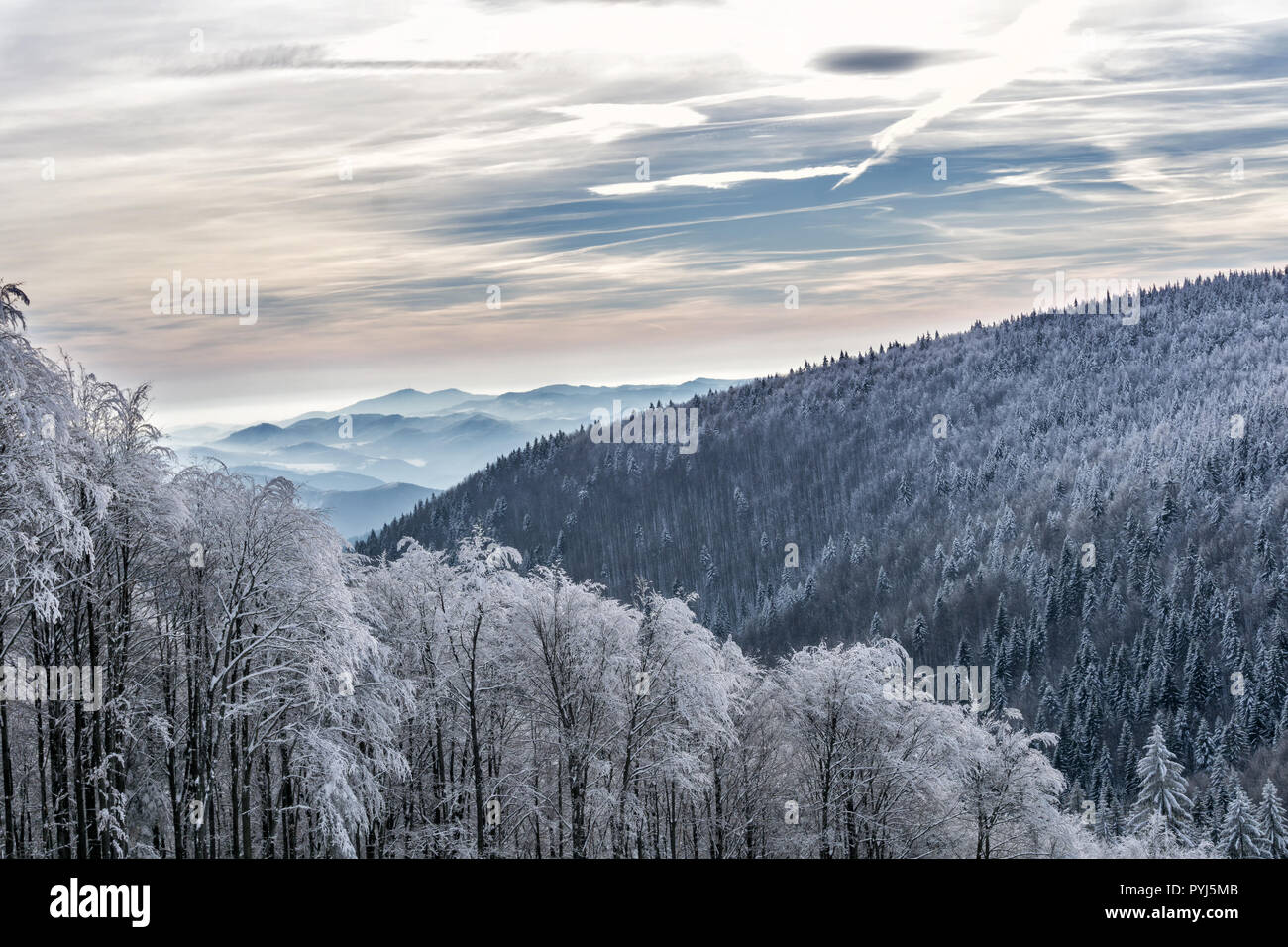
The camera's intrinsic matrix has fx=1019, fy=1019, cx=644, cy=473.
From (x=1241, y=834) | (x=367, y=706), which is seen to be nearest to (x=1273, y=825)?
(x=1241, y=834)

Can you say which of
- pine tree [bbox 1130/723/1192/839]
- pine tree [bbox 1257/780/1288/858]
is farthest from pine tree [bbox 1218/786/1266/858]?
pine tree [bbox 1257/780/1288/858]

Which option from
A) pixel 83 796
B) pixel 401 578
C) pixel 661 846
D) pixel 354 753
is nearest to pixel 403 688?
pixel 354 753

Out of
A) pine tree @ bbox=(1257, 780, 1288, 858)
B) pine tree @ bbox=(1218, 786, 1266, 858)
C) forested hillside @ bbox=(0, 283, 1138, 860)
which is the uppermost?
forested hillside @ bbox=(0, 283, 1138, 860)

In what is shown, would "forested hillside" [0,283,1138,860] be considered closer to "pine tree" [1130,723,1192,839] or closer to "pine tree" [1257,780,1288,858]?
"pine tree" [1130,723,1192,839]

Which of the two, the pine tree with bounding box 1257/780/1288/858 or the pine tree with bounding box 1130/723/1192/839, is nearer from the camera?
the pine tree with bounding box 1130/723/1192/839

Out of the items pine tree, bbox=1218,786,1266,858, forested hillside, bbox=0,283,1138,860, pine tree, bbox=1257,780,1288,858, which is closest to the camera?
forested hillside, bbox=0,283,1138,860

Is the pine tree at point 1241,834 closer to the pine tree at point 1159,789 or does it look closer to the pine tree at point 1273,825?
the pine tree at point 1159,789

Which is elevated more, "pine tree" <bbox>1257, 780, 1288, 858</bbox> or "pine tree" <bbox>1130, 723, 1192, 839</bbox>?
"pine tree" <bbox>1130, 723, 1192, 839</bbox>

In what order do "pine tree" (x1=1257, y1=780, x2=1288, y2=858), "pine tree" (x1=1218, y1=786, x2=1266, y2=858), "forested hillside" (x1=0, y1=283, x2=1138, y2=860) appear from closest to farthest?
"forested hillside" (x1=0, y1=283, x2=1138, y2=860)
"pine tree" (x1=1218, y1=786, x2=1266, y2=858)
"pine tree" (x1=1257, y1=780, x2=1288, y2=858)

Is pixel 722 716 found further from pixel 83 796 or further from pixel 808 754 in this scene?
pixel 83 796

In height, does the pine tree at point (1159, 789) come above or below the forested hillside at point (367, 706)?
below

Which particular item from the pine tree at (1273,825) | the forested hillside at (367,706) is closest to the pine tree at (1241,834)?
the pine tree at (1273,825)

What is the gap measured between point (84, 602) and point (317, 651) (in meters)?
7.18

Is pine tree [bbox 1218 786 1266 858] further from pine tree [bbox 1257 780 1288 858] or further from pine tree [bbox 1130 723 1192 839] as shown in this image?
pine tree [bbox 1257 780 1288 858]
